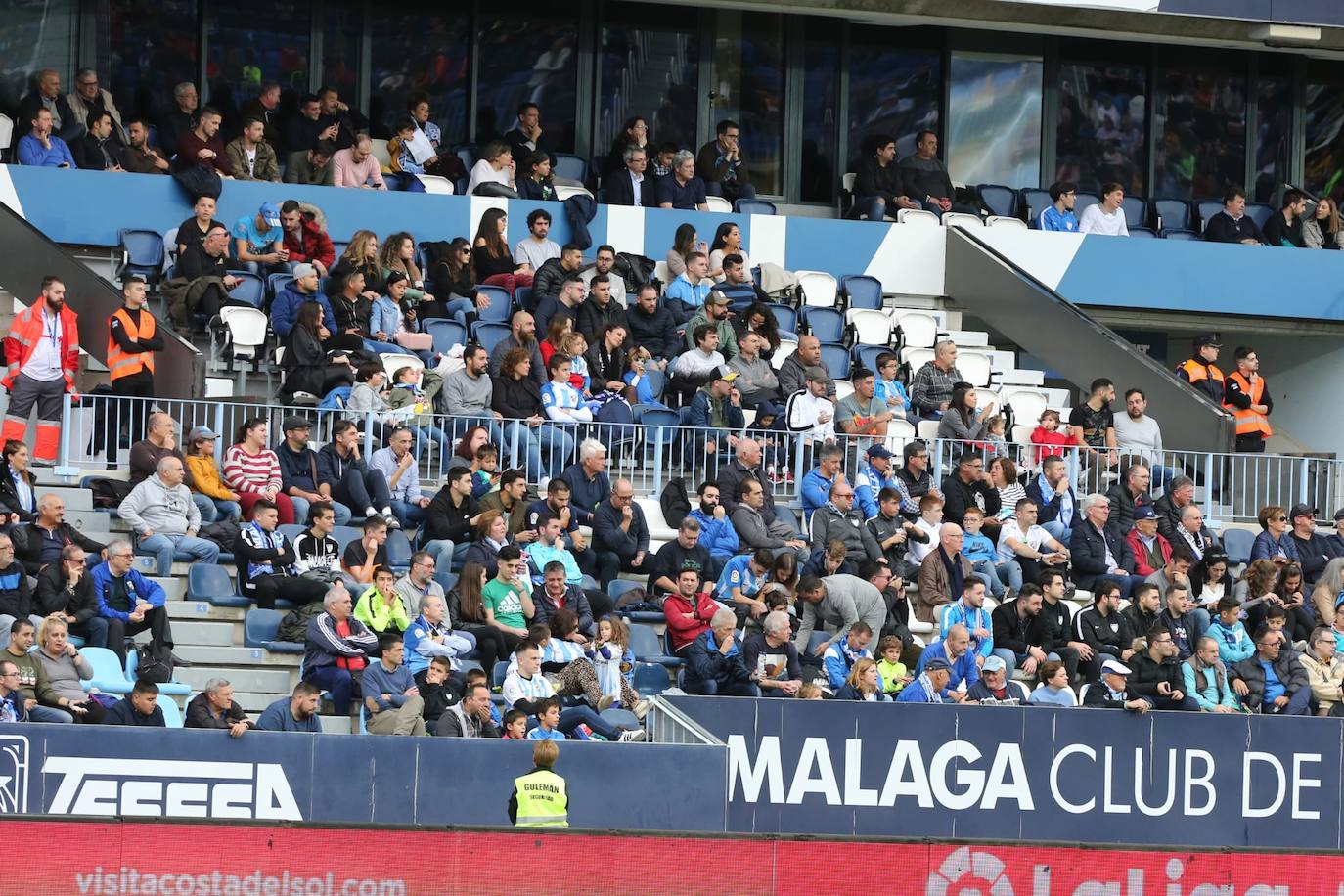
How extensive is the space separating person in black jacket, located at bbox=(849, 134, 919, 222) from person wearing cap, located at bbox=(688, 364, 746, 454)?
6.29 m

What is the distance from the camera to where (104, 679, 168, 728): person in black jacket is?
1402cm

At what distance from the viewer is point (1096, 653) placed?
1720 cm

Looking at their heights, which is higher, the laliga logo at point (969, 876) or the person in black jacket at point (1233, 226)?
the person in black jacket at point (1233, 226)

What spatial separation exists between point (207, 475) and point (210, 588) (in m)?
1.16

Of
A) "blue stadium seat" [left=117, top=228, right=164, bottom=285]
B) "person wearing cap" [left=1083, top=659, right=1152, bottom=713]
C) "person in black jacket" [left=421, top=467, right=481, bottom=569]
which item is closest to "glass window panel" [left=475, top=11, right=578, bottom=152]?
"blue stadium seat" [left=117, top=228, right=164, bottom=285]

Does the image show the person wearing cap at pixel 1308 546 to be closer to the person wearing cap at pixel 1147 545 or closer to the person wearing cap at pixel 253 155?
the person wearing cap at pixel 1147 545

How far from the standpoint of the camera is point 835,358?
21.5 m

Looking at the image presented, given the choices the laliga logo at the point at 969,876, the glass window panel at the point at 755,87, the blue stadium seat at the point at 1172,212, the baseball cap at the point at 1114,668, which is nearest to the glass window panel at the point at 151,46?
the glass window panel at the point at 755,87

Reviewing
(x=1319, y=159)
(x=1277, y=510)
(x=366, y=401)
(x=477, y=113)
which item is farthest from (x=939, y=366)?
(x=1319, y=159)

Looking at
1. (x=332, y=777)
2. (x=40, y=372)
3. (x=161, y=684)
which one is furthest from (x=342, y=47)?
(x=332, y=777)

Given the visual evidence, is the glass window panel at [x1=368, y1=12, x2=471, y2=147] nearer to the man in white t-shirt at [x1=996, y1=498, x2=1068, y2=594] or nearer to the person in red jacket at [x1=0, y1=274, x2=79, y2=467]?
the person in red jacket at [x1=0, y1=274, x2=79, y2=467]

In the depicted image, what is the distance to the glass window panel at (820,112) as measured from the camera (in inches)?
1061

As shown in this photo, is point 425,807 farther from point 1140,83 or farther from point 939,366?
point 1140,83

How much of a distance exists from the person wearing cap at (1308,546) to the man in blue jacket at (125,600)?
9555mm
